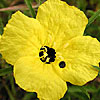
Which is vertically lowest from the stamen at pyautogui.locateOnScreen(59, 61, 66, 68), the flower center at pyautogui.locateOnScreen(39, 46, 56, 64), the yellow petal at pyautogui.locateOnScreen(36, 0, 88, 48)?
the stamen at pyautogui.locateOnScreen(59, 61, 66, 68)

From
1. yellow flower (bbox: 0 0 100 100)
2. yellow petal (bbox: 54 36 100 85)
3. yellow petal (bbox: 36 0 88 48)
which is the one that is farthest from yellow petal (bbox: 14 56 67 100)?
yellow petal (bbox: 36 0 88 48)

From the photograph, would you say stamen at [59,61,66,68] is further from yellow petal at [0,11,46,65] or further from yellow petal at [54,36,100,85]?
yellow petal at [0,11,46,65]

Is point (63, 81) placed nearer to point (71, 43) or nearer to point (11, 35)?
point (71, 43)

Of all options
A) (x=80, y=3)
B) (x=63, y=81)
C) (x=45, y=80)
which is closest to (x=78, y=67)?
(x=63, y=81)

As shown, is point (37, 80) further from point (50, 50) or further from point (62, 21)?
point (62, 21)

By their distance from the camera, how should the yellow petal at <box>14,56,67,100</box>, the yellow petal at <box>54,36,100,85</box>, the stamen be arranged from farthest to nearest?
the stamen → the yellow petal at <box>54,36,100,85</box> → the yellow petal at <box>14,56,67,100</box>

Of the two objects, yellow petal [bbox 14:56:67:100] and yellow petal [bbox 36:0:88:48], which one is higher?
yellow petal [bbox 36:0:88:48]

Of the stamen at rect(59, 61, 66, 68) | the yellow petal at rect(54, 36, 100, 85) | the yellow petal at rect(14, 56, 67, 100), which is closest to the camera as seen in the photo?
the yellow petal at rect(14, 56, 67, 100)
